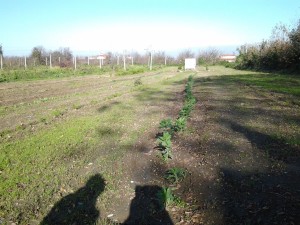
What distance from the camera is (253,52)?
46.7 meters

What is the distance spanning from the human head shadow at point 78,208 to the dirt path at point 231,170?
461 millimetres

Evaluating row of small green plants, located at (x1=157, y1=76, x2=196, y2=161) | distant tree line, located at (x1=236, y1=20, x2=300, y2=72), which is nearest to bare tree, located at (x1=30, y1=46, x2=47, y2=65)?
distant tree line, located at (x1=236, y1=20, x2=300, y2=72)

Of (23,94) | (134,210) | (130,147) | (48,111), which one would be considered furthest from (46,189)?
(23,94)

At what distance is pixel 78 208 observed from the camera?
18.3 ft

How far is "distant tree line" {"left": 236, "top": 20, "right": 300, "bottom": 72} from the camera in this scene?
3391cm

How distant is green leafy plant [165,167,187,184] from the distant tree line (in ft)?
101

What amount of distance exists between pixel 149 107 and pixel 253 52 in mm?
36284

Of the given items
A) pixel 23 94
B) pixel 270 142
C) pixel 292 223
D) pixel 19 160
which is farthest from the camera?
pixel 23 94

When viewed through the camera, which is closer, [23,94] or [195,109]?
[195,109]

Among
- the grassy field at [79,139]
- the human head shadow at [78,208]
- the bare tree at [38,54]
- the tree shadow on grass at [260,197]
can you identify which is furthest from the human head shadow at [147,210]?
the bare tree at [38,54]

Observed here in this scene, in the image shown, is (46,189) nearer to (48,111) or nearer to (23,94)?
(48,111)

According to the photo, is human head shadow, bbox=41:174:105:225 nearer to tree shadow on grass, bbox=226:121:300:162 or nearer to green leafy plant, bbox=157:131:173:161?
green leafy plant, bbox=157:131:173:161

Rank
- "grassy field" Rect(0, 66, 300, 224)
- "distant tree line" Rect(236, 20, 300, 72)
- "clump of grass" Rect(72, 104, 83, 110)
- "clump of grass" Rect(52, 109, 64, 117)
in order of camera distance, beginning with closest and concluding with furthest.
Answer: "grassy field" Rect(0, 66, 300, 224) < "clump of grass" Rect(52, 109, 64, 117) < "clump of grass" Rect(72, 104, 83, 110) < "distant tree line" Rect(236, 20, 300, 72)

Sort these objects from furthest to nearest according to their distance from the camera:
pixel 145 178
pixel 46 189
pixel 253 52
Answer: pixel 253 52 < pixel 145 178 < pixel 46 189
